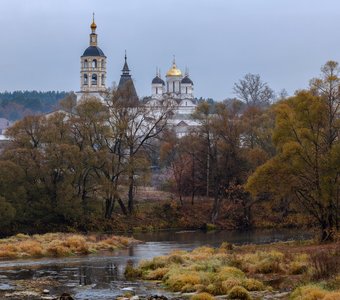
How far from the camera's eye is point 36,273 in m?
38.7

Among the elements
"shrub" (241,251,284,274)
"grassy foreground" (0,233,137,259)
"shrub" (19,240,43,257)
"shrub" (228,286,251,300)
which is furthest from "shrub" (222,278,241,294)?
"shrub" (19,240,43,257)

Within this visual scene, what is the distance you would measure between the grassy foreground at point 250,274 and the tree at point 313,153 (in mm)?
7139

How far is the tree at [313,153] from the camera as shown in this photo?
156 feet

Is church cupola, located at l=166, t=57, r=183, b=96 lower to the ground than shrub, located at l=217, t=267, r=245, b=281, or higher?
higher

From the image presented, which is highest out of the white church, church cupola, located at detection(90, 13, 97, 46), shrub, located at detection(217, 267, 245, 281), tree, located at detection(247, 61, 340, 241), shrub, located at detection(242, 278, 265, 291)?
church cupola, located at detection(90, 13, 97, 46)

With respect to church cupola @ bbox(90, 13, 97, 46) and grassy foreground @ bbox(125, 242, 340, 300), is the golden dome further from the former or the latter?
grassy foreground @ bbox(125, 242, 340, 300)

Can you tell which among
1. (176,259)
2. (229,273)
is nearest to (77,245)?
(176,259)

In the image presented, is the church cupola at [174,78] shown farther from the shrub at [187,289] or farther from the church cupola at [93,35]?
the shrub at [187,289]

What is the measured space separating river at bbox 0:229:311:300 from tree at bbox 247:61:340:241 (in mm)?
8405

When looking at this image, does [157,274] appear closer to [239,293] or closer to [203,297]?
[239,293]

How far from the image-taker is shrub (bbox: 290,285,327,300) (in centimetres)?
2720

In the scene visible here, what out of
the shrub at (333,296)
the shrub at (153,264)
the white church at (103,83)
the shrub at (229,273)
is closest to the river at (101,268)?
the shrub at (153,264)

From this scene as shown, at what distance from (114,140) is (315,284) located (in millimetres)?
48681

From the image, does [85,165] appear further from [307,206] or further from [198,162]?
[307,206]
